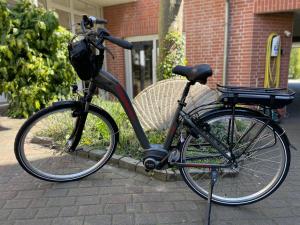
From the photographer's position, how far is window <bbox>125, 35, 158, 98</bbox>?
22.4 ft

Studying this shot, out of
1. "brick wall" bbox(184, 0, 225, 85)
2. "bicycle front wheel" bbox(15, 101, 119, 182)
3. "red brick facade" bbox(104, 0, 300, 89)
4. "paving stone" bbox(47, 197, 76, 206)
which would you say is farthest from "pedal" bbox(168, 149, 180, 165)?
"brick wall" bbox(184, 0, 225, 85)

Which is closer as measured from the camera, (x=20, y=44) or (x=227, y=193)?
(x=227, y=193)

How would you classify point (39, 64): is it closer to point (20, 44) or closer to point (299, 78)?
point (20, 44)

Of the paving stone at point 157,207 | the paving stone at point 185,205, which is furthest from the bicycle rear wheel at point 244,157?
the paving stone at point 157,207

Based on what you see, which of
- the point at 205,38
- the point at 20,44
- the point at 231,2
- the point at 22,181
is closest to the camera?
the point at 22,181

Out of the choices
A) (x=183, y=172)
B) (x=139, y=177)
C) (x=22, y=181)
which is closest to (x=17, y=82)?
(x=22, y=181)

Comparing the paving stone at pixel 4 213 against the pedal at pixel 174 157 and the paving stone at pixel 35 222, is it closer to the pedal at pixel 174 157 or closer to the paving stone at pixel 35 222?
the paving stone at pixel 35 222

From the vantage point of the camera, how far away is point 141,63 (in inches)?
285

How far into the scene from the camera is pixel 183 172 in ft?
7.52

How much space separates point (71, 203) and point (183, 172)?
3.24 ft

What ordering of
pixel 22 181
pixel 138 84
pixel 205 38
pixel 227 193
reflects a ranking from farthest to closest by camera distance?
pixel 138 84
pixel 205 38
pixel 22 181
pixel 227 193

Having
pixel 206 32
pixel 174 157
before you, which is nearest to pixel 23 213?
pixel 174 157

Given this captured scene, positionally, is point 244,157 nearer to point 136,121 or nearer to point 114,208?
point 136,121

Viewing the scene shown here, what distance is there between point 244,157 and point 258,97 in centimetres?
55
